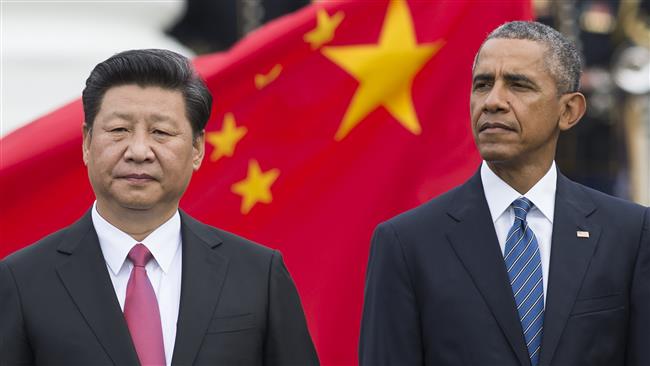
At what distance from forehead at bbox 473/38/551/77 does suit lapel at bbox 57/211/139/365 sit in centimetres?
133

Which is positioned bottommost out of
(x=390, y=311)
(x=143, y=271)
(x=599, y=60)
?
(x=390, y=311)

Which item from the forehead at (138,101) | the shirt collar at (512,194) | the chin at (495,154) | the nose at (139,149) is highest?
the forehead at (138,101)

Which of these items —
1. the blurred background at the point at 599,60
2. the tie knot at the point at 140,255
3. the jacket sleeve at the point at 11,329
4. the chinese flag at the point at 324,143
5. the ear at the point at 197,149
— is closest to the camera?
Answer: the jacket sleeve at the point at 11,329

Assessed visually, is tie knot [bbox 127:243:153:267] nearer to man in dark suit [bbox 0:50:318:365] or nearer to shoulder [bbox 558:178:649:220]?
man in dark suit [bbox 0:50:318:365]

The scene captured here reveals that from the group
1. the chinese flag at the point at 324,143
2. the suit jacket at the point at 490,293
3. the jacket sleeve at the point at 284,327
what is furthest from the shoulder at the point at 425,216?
the chinese flag at the point at 324,143

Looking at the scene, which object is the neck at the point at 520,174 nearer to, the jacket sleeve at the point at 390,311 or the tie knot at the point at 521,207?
the tie knot at the point at 521,207

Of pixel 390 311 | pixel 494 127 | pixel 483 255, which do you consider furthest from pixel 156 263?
pixel 494 127

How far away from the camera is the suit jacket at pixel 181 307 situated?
3.89m

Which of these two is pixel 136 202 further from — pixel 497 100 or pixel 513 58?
pixel 513 58

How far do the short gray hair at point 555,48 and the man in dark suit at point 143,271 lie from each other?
1.04m

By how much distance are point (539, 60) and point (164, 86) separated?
1214mm

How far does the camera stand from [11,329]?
3.89 m

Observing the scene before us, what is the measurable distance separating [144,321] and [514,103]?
4.41 ft

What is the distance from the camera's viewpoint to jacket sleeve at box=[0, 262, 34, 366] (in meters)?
3.86
